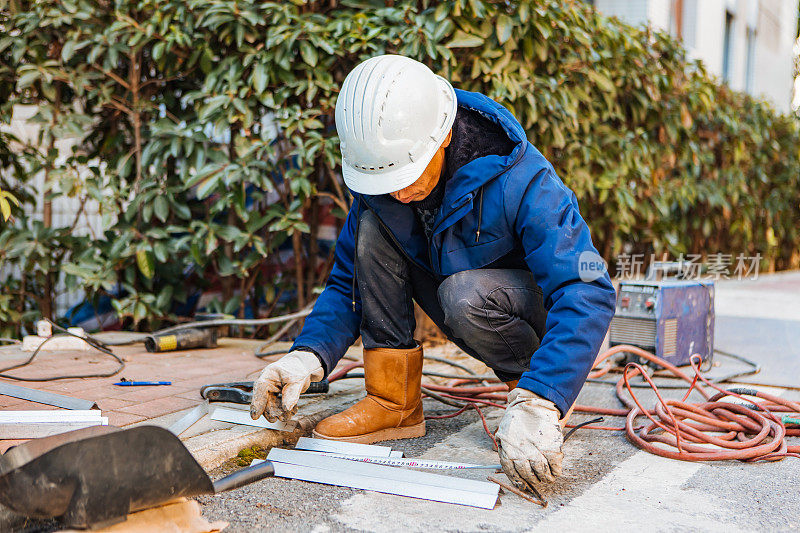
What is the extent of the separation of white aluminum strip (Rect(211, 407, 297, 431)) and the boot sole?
0.10 metres

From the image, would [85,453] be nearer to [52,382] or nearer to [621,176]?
[52,382]

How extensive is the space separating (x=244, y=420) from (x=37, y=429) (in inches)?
23.4

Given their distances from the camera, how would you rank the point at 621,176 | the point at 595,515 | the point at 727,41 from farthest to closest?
the point at 727,41 → the point at 621,176 → the point at 595,515

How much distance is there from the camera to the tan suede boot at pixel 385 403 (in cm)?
227

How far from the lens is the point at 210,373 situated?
3.01 meters

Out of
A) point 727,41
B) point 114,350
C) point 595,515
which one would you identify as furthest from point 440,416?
point 727,41

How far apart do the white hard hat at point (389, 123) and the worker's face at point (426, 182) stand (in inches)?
2.2

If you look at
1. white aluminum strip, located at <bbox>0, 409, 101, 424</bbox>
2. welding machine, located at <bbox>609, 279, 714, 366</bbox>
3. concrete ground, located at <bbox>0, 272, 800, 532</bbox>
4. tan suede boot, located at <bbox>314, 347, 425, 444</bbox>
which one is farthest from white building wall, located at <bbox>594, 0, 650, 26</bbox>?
white aluminum strip, located at <bbox>0, 409, 101, 424</bbox>

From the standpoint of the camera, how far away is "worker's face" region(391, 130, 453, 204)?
2.09 meters

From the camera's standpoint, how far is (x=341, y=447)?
2.18 metres

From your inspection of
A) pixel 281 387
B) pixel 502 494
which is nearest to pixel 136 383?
pixel 281 387

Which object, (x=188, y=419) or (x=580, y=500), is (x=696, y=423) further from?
(x=188, y=419)

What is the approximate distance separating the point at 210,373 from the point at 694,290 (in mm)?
2308

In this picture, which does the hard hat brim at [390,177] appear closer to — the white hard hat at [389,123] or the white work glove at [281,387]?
the white hard hat at [389,123]
